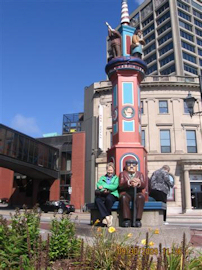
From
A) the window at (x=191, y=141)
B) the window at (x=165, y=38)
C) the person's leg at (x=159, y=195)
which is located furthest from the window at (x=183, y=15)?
the person's leg at (x=159, y=195)

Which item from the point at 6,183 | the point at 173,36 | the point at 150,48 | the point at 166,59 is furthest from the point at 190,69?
the point at 6,183

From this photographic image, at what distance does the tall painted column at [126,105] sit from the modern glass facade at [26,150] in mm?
19894

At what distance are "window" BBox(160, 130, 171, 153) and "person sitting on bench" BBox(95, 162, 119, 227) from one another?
23.1m

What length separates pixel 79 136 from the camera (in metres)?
33.8

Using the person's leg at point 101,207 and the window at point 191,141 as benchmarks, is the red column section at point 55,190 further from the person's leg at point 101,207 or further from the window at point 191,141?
the person's leg at point 101,207

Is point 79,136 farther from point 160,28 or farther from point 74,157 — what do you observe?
point 160,28

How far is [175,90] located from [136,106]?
2359 centimetres

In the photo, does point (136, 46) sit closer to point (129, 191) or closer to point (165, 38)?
point (129, 191)

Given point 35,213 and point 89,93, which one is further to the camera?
point 89,93

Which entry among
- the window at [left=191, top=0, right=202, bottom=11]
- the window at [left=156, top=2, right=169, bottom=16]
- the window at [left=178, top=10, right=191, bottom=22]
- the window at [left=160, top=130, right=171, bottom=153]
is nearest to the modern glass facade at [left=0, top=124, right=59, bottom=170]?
the window at [left=160, top=130, right=171, bottom=153]

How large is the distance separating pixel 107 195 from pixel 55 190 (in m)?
29.5

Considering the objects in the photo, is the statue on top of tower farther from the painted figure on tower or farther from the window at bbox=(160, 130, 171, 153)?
the window at bbox=(160, 130, 171, 153)

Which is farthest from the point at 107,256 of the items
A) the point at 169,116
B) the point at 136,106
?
the point at 169,116

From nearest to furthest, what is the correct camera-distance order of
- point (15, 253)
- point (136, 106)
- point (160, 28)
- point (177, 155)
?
point (15, 253) < point (136, 106) < point (177, 155) < point (160, 28)
